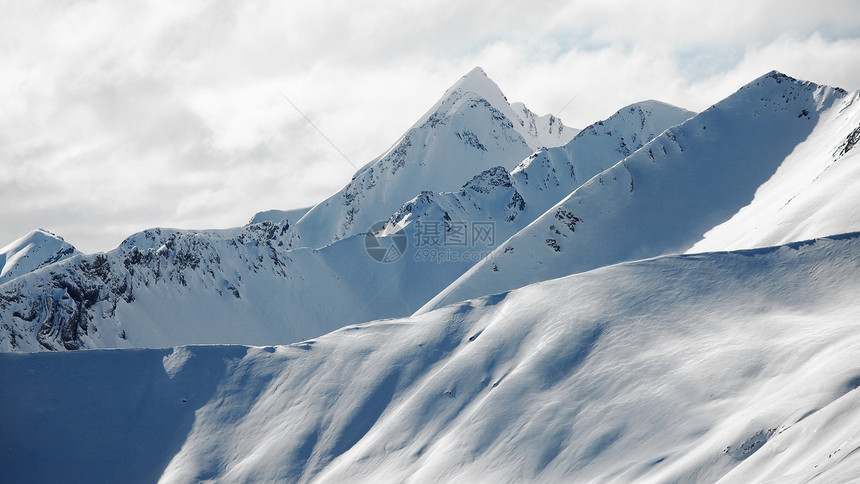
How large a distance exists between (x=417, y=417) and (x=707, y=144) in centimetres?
9488

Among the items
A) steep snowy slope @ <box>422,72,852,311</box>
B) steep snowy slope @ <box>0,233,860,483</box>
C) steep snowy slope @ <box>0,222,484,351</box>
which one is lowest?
steep snowy slope @ <box>0,233,860,483</box>

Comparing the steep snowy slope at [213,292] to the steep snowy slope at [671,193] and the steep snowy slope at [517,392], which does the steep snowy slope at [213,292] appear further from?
the steep snowy slope at [517,392]

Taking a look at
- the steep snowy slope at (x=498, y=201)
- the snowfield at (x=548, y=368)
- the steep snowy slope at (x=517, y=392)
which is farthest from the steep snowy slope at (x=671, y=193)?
the steep snowy slope at (x=498, y=201)

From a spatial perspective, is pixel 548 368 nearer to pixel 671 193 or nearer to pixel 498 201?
pixel 671 193

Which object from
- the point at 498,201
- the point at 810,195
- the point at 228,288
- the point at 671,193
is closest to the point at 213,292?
the point at 228,288

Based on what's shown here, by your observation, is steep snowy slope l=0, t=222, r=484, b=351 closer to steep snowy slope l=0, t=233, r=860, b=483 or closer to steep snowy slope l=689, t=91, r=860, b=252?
steep snowy slope l=0, t=233, r=860, b=483

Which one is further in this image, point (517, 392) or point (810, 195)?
point (810, 195)

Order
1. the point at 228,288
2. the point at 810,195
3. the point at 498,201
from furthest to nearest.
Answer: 1. the point at 498,201
2. the point at 228,288
3. the point at 810,195

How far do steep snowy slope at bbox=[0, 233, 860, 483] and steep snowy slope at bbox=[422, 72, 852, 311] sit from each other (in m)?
46.1

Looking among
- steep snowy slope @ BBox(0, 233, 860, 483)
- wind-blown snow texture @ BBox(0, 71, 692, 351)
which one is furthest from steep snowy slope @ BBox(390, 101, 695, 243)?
steep snowy slope @ BBox(0, 233, 860, 483)

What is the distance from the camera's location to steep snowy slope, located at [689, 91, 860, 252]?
7450 centimetres

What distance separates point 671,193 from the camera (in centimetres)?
12538

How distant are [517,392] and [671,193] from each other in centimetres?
8021

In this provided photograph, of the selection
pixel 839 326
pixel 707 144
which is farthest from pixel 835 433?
pixel 707 144
